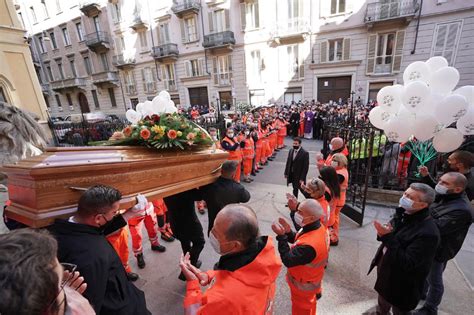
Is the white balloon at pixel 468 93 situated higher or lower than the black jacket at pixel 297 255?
higher

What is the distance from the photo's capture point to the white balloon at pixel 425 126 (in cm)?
325

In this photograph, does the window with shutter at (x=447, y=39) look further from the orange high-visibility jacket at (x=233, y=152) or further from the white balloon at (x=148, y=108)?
the white balloon at (x=148, y=108)

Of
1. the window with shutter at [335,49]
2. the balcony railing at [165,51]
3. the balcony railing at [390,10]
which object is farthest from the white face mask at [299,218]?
the balcony railing at [165,51]

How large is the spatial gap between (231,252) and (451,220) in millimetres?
2117

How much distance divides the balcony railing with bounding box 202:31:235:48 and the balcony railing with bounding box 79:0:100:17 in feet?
42.1

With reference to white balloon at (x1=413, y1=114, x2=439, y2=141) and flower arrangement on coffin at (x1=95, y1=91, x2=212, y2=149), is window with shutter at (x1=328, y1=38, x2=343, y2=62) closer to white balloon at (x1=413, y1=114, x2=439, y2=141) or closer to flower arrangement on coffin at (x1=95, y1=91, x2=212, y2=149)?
white balloon at (x1=413, y1=114, x2=439, y2=141)

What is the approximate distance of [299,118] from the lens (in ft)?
39.8

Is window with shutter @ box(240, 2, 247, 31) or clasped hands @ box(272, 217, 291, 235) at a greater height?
window with shutter @ box(240, 2, 247, 31)

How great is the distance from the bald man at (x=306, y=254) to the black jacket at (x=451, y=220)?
1.17m

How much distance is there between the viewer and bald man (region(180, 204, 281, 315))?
3.71 ft

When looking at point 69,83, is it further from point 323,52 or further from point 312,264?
point 312,264

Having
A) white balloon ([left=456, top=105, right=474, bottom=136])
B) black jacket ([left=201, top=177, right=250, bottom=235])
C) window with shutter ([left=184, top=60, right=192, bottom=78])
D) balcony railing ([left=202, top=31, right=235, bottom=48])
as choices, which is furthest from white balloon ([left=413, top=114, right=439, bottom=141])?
window with shutter ([left=184, top=60, right=192, bottom=78])

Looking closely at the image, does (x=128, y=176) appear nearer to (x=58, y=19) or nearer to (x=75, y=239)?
(x=75, y=239)

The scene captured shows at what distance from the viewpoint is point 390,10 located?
13023 mm
